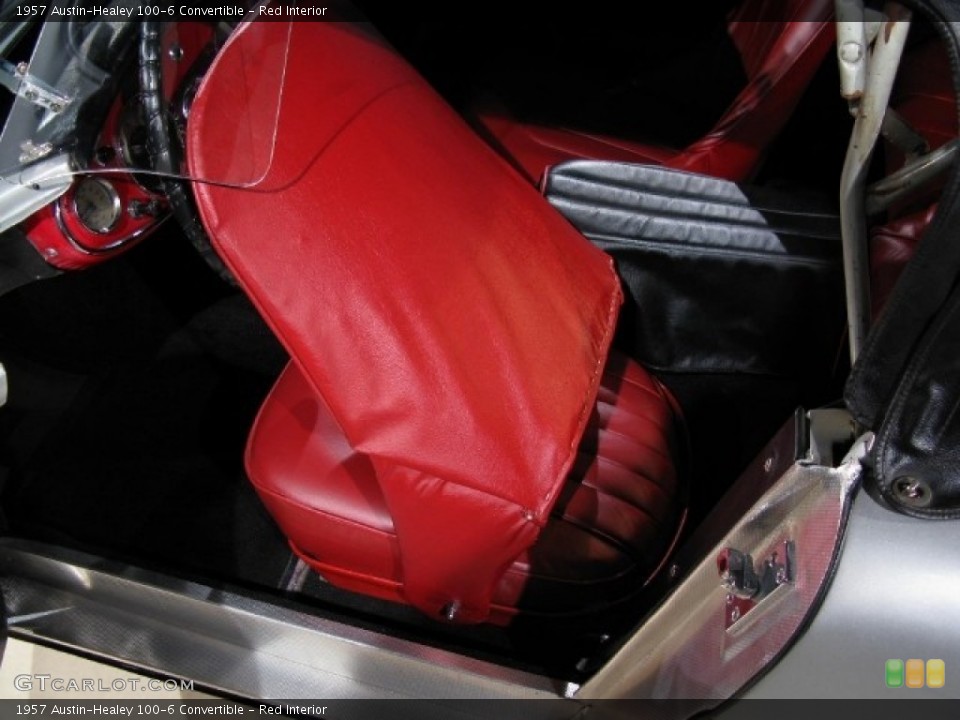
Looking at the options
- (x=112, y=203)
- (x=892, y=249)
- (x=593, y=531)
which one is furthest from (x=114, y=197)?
(x=892, y=249)

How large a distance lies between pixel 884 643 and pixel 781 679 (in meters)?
0.10

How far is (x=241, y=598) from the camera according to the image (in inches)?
44.2

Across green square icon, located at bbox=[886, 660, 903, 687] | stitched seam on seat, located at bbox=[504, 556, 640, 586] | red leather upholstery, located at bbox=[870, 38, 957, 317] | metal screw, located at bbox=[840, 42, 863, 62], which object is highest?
metal screw, located at bbox=[840, 42, 863, 62]

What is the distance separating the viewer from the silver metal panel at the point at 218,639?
1095mm

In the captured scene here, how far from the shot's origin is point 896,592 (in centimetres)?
72

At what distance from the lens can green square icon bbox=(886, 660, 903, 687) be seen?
73 cm

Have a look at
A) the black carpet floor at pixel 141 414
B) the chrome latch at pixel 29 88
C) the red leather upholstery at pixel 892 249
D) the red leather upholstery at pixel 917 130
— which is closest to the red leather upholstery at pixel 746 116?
the red leather upholstery at pixel 917 130

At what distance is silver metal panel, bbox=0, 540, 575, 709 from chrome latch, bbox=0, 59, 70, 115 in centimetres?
64

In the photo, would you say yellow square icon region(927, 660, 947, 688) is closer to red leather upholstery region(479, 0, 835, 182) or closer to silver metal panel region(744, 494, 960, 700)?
silver metal panel region(744, 494, 960, 700)

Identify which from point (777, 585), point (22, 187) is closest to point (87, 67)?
point (22, 187)

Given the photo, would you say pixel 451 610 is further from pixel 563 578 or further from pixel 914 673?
pixel 914 673

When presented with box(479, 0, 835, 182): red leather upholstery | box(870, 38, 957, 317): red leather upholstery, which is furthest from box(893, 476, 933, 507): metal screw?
box(479, 0, 835, 182): red leather upholstery

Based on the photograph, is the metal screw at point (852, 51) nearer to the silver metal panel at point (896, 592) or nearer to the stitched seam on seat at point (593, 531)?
the silver metal panel at point (896, 592)

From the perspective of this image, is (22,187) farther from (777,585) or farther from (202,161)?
(777,585)
